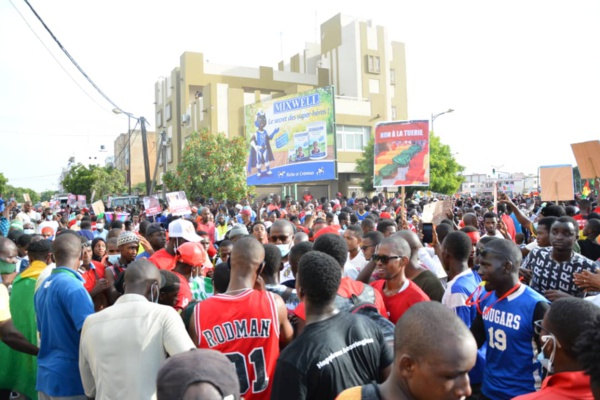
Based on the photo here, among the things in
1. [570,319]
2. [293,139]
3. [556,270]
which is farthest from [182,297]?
[293,139]

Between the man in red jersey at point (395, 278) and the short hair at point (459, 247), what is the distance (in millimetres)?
778

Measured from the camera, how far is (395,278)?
374 cm

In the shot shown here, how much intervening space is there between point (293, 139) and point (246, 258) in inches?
826

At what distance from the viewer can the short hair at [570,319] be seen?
2.11 metres

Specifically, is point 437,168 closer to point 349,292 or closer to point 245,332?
point 349,292

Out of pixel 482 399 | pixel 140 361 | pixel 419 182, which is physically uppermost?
pixel 419 182

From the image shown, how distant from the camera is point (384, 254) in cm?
377

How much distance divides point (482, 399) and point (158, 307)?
2.33m

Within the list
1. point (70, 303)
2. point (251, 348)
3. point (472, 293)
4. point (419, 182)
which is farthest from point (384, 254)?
point (419, 182)

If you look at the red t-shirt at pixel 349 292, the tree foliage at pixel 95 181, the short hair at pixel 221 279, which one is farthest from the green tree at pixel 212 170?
the tree foliage at pixel 95 181

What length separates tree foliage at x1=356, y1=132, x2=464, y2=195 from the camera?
3272 cm

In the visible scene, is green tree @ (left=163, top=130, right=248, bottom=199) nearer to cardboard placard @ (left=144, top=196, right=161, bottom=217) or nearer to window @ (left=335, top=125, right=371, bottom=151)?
cardboard placard @ (left=144, top=196, right=161, bottom=217)

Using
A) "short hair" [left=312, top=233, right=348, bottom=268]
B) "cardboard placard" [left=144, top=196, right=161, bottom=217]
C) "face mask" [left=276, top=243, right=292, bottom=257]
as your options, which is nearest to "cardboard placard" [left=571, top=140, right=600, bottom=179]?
"face mask" [left=276, top=243, right=292, bottom=257]

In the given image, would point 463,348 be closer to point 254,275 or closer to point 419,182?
point 254,275
